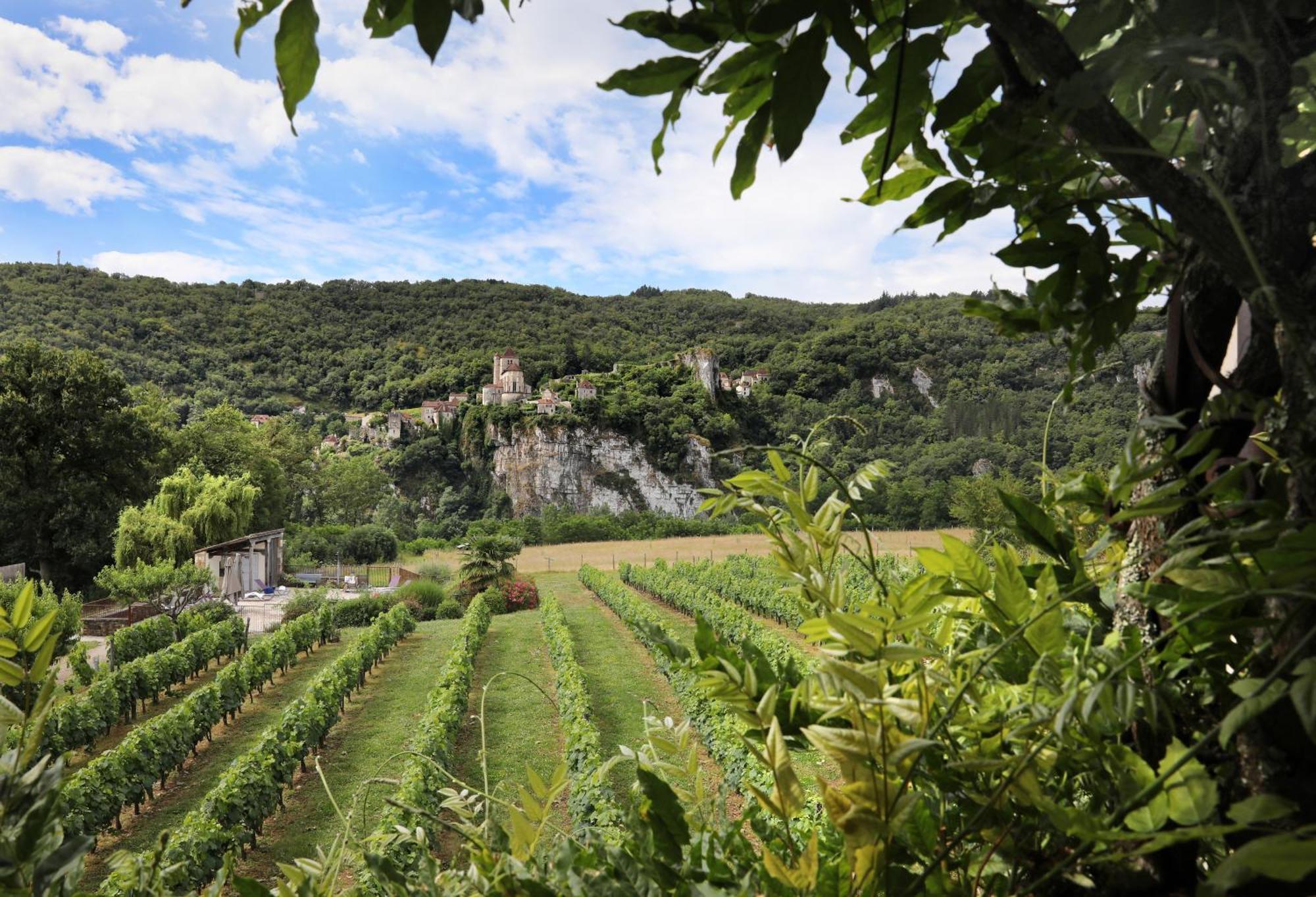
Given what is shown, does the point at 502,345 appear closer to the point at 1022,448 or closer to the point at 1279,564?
the point at 1022,448

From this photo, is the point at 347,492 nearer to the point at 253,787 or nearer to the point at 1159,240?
the point at 253,787

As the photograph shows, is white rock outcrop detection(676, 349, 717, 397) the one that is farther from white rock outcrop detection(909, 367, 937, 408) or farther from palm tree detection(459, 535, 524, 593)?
palm tree detection(459, 535, 524, 593)

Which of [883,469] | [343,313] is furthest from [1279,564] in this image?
[343,313]

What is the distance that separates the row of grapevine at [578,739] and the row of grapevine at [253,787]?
2919 millimetres

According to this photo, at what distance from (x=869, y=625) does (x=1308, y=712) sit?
0.19m

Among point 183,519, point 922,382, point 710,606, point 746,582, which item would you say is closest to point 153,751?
point 710,606

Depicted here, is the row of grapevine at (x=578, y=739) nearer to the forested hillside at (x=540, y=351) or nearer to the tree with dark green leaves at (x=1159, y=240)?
the tree with dark green leaves at (x=1159, y=240)

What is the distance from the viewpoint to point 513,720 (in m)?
12.4

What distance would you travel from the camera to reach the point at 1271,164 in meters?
0.39

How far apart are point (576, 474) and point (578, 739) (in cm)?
5069

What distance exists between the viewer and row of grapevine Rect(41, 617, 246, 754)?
995 cm

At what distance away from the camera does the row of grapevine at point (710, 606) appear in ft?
42.5

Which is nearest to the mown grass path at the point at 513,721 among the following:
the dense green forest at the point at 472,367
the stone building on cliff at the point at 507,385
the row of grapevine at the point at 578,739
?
the row of grapevine at the point at 578,739

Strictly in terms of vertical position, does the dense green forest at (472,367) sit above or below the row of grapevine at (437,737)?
above
